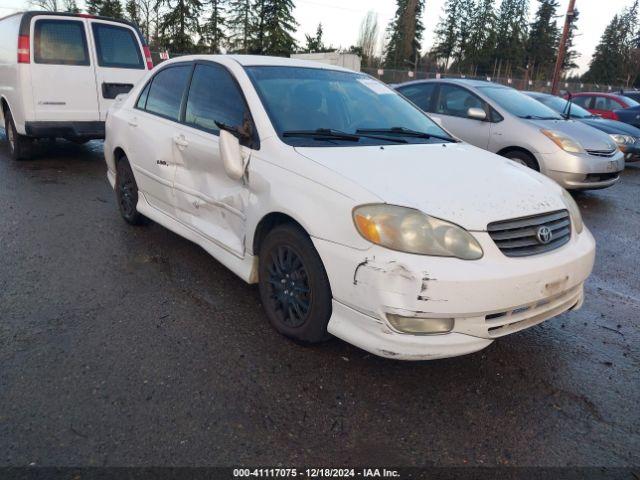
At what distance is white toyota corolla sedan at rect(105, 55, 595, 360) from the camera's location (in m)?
2.41

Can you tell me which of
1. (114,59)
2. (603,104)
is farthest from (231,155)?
(603,104)

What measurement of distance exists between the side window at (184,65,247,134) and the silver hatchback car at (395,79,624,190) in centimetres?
409

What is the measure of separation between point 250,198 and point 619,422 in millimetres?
2269

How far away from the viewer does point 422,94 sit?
799 cm

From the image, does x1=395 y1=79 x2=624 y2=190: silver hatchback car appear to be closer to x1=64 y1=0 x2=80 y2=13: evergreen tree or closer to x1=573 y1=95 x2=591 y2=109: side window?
x1=573 y1=95 x2=591 y2=109: side window

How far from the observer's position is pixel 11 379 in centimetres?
253

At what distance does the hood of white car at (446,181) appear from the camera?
8.29 ft

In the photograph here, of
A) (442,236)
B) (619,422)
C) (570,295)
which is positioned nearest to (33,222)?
(442,236)

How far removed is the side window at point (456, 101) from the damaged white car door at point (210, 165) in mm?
4706

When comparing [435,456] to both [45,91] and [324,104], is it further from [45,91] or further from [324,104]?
[45,91]

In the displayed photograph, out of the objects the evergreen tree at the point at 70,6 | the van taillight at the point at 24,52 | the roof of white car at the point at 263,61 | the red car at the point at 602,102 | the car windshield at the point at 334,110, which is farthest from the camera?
the evergreen tree at the point at 70,6

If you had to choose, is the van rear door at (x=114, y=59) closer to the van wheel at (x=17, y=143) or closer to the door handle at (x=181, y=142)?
the van wheel at (x=17, y=143)

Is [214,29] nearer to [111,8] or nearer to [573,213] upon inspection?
[111,8]

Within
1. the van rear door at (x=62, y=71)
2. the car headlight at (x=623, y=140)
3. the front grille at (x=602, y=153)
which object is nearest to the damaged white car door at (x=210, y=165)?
the van rear door at (x=62, y=71)
